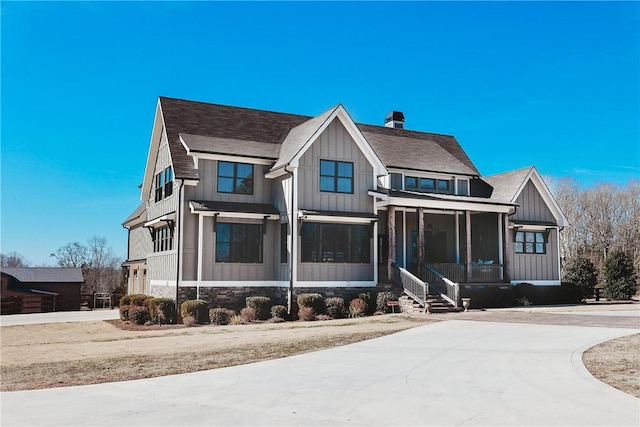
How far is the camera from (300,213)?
24.8 m

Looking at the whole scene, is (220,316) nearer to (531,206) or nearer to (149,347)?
(149,347)

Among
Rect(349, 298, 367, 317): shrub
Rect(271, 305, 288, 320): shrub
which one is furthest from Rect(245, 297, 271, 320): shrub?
Rect(349, 298, 367, 317): shrub

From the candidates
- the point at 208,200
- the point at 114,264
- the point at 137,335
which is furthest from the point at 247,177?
the point at 114,264

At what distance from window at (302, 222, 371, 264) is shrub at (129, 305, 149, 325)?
6812 mm

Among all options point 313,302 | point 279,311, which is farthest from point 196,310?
point 313,302

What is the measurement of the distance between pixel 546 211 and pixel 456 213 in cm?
627

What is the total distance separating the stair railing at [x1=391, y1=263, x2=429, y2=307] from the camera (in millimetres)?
23906

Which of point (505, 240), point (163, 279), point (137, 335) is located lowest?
point (137, 335)

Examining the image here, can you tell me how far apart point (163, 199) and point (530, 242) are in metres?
19.2

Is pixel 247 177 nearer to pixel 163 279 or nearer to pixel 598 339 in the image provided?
pixel 163 279

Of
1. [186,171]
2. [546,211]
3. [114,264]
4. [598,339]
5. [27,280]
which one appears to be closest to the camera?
[598,339]

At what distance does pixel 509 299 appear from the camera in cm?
2753

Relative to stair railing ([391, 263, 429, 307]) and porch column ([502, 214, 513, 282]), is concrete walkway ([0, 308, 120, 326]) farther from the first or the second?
porch column ([502, 214, 513, 282])

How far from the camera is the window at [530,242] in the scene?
3122cm
